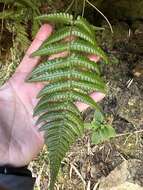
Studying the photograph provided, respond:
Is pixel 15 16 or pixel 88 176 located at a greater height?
pixel 15 16

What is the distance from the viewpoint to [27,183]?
1797 millimetres

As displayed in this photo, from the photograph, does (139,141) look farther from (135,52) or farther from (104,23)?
(104,23)

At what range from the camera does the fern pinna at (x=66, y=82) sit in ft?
5.48

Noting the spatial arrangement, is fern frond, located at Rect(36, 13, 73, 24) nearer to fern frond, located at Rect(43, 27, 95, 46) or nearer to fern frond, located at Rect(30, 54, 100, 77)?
fern frond, located at Rect(43, 27, 95, 46)

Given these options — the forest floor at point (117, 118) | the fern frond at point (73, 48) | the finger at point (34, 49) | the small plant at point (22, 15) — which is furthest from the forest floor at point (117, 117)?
the fern frond at point (73, 48)

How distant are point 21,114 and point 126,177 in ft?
3.09

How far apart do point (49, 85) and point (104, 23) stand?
920mm

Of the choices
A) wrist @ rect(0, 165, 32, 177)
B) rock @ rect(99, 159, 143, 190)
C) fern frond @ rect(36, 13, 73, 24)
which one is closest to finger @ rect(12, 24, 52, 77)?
fern frond @ rect(36, 13, 73, 24)

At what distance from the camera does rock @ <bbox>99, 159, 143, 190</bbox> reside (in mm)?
2590

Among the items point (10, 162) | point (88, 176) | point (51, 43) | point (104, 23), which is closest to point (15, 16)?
point (104, 23)

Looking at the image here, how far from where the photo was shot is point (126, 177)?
2.62 m

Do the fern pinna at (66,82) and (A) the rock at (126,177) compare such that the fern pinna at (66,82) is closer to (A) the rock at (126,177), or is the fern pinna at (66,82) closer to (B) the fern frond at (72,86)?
(B) the fern frond at (72,86)

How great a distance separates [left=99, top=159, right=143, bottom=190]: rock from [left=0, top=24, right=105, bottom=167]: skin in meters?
0.83

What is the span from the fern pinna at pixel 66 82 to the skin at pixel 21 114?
0.47 feet
